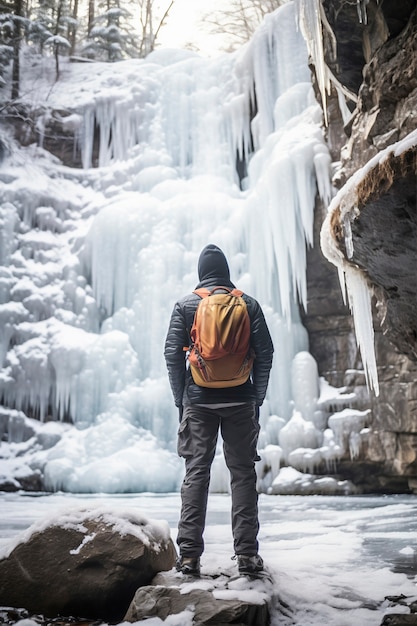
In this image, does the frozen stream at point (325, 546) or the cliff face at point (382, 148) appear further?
the cliff face at point (382, 148)

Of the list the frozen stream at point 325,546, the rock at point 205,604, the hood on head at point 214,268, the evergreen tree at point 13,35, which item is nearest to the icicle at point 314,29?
the hood on head at point 214,268

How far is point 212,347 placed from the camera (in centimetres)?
226

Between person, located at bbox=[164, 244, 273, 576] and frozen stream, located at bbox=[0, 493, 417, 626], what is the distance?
0.87 feet

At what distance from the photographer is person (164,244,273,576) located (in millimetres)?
2193

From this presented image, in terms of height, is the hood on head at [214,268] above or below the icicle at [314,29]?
below

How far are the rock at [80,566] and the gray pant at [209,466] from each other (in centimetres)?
21

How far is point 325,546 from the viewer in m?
3.27

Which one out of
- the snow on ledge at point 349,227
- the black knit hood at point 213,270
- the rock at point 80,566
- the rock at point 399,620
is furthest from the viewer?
the black knit hood at point 213,270

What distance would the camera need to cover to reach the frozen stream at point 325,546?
1956mm

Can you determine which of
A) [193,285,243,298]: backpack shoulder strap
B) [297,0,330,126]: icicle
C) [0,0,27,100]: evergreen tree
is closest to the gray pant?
Result: [193,285,243,298]: backpack shoulder strap

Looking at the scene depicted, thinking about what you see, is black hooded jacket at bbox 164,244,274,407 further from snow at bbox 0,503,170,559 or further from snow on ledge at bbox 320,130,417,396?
snow on ledge at bbox 320,130,417,396

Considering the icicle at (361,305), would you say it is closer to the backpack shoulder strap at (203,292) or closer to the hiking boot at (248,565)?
the backpack shoulder strap at (203,292)

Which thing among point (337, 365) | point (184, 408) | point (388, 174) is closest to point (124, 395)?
point (337, 365)

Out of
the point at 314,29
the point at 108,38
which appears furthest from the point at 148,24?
the point at 314,29
